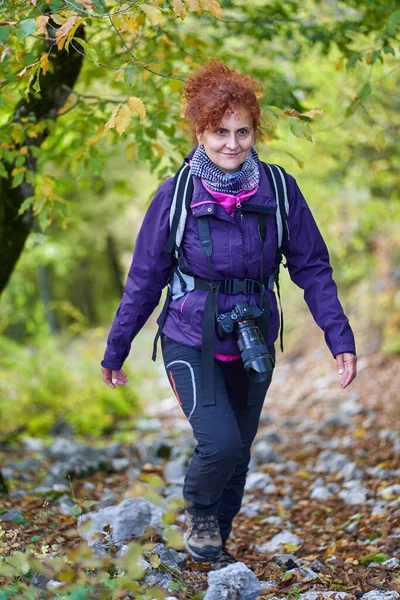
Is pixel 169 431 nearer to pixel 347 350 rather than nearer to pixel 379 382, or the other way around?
pixel 379 382

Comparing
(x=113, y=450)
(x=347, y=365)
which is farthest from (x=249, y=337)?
(x=113, y=450)

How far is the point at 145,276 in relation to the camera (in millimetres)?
3326

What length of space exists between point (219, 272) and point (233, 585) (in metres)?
1.38

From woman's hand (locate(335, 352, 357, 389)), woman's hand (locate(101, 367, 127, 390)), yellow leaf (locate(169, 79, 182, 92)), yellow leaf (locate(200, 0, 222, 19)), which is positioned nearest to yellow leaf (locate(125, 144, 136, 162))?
yellow leaf (locate(169, 79, 182, 92))

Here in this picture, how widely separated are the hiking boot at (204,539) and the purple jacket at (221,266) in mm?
872

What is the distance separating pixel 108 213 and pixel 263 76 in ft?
41.8

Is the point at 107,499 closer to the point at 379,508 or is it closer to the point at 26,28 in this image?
the point at 379,508

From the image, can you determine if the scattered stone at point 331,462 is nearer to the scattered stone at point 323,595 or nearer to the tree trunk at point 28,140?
the scattered stone at point 323,595

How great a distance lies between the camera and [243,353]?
3135 mm


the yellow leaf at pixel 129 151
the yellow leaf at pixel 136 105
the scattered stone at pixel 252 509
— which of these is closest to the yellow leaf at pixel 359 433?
the scattered stone at pixel 252 509

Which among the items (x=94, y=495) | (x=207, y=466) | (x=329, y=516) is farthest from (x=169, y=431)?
(x=207, y=466)

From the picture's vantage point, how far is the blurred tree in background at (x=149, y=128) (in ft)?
12.5

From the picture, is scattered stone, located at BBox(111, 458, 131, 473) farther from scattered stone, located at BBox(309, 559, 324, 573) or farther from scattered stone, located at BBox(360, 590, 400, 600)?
scattered stone, located at BBox(360, 590, 400, 600)

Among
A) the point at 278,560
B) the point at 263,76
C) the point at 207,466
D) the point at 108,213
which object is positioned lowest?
the point at 108,213
